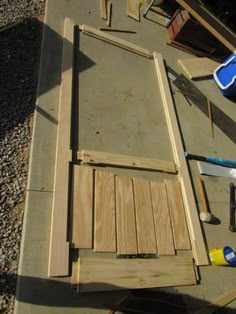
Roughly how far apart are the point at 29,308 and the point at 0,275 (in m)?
0.33

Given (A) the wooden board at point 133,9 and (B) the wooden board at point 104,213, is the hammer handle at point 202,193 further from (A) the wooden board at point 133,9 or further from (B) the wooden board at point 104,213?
(A) the wooden board at point 133,9

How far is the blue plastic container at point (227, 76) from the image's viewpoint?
448cm

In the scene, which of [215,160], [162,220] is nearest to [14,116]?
[162,220]

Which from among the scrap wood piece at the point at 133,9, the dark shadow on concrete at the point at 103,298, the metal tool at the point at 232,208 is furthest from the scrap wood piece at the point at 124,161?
the scrap wood piece at the point at 133,9

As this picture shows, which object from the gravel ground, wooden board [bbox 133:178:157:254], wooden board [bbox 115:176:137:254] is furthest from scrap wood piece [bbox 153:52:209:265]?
the gravel ground

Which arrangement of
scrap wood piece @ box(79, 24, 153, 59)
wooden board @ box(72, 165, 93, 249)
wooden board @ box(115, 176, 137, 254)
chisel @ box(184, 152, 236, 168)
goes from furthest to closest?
A: scrap wood piece @ box(79, 24, 153, 59), chisel @ box(184, 152, 236, 168), wooden board @ box(115, 176, 137, 254), wooden board @ box(72, 165, 93, 249)

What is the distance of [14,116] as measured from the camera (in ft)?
9.72

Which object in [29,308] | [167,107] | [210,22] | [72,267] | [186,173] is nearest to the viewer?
[29,308]

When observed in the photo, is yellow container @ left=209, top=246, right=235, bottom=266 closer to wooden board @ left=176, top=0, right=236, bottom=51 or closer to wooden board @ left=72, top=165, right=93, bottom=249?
wooden board @ left=72, top=165, right=93, bottom=249

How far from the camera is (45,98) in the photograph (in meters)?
3.15

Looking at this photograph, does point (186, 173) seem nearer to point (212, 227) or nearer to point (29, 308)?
point (212, 227)

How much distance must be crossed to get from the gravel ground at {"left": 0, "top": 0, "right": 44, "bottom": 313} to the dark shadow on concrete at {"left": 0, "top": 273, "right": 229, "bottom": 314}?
0.14 m

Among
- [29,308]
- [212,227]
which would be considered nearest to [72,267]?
[29,308]

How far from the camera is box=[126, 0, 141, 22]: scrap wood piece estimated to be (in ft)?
16.2
